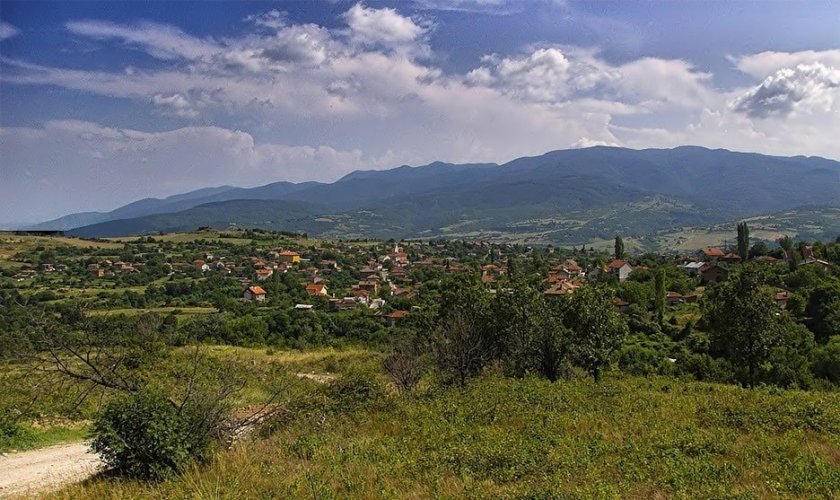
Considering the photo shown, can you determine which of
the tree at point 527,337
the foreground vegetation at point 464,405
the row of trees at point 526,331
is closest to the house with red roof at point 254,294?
the foreground vegetation at point 464,405

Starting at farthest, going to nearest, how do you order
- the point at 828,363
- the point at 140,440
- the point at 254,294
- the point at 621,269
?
the point at 621,269
the point at 254,294
the point at 828,363
the point at 140,440

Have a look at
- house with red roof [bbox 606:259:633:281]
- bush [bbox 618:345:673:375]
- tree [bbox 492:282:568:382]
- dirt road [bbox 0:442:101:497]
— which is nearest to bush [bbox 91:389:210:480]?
dirt road [bbox 0:442:101:497]

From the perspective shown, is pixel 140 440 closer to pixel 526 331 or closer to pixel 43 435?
pixel 43 435

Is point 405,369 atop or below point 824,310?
atop

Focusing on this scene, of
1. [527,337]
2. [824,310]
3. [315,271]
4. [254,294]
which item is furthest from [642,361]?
[315,271]

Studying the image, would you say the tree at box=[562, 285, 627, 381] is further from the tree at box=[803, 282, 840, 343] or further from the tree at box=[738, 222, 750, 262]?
the tree at box=[738, 222, 750, 262]

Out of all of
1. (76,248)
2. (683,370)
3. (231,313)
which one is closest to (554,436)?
(683,370)

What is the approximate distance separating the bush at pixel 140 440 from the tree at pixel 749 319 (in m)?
21.2

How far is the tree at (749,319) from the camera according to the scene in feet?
69.6

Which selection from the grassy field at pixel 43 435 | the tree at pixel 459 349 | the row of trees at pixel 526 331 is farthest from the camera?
the row of trees at pixel 526 331

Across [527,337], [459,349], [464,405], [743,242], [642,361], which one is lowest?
[642,361]

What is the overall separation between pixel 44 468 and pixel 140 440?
5.39 metres

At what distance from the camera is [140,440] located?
7367 mm

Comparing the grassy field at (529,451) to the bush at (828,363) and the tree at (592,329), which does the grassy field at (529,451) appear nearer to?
the tree at (592,329)
